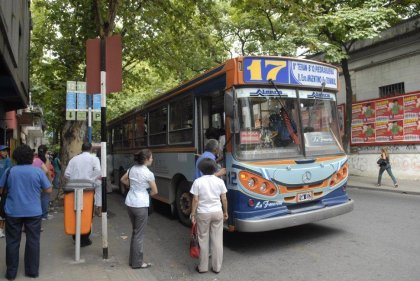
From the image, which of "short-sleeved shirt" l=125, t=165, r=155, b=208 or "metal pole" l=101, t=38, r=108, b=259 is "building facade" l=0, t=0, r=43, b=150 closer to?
"metal pole" l=101, t=38, r=108, b=259

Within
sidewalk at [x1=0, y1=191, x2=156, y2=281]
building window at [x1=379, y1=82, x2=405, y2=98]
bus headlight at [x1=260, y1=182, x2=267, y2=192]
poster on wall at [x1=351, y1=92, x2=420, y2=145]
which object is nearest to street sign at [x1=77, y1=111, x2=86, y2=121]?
sidewalk at [x1=0, y1=191, x2=156, y2=281]

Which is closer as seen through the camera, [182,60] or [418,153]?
[418,153]

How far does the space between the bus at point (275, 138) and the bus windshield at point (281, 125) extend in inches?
0.6

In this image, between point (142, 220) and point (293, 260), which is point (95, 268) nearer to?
point (142, 220)

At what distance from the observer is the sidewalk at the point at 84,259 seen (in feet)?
17.2

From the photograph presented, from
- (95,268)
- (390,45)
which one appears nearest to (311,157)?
(95,268)

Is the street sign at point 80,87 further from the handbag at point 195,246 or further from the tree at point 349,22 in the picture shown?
the tree at point 349,22

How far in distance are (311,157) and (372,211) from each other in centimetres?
382

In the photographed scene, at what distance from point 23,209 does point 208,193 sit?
2.38 meters

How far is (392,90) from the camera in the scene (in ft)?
58.1

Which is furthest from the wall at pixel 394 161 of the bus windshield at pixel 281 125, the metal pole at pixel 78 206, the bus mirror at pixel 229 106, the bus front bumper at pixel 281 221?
the metal pole at pixel 78 206

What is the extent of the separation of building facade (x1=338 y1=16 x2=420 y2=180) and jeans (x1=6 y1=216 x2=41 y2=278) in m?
14.7

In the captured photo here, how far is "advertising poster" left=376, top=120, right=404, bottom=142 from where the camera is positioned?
16.6 metres

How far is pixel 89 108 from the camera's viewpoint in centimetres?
971
